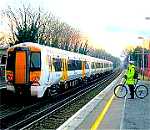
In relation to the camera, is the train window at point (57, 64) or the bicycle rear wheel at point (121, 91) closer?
the bicycle rear wheel at point (121, 91)

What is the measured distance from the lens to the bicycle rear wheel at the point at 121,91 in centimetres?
2456

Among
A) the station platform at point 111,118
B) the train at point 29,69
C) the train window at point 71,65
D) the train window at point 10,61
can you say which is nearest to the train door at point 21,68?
the train at point 29,69

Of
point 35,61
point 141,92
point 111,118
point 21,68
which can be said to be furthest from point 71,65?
point 111,118

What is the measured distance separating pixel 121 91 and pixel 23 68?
5.59 m

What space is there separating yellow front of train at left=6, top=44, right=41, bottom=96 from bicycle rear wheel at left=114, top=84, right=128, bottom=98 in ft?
14.6

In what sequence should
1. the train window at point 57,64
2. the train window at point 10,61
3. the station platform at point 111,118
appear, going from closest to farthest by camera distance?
the station platform at point 111,118, the train window at point 10,61, the train window at point 57,64

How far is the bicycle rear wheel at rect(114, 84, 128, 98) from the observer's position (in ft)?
80.6

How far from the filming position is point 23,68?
2330cm

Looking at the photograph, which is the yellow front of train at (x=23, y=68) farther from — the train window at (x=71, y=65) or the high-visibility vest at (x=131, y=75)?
the train window at (x=71, y=65)

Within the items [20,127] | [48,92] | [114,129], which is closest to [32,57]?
[48,92]

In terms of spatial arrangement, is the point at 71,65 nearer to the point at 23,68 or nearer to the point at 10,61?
the point at 10,61

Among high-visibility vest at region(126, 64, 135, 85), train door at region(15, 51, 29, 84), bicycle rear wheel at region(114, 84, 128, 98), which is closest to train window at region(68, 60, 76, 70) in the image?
bicycle rear wheel at region(114, 84, 128, 98)

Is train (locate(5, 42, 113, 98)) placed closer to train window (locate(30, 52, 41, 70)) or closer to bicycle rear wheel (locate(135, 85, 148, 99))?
train window (locate(30, 52, 41, 70))

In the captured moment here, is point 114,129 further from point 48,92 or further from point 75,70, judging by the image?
point 75,70
